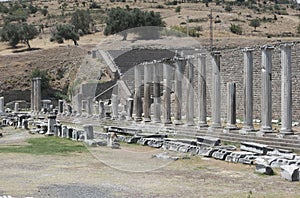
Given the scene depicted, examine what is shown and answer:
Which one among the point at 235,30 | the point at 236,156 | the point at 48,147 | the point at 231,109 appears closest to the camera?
the point at 236,156

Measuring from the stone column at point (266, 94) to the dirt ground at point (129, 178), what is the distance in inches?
142

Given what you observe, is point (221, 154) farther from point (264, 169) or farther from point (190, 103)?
point (190, 103)

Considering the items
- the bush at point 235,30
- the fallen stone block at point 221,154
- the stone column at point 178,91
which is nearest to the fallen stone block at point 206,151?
the fallen stone block at point 221,154

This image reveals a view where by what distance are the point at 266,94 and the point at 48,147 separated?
896 cm

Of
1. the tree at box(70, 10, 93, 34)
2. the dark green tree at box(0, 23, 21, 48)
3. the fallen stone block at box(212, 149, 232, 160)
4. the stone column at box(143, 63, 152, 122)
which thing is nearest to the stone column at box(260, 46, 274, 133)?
the fallen stone block at box(212, 149, 232, 160)

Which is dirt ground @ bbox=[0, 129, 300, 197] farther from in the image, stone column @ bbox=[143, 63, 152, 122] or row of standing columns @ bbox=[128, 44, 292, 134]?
stone column @ bbox=[143, 63, 152, 122]

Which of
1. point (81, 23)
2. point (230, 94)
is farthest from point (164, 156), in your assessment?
point (81, 23)

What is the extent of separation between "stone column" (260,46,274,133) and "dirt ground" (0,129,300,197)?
360 cm

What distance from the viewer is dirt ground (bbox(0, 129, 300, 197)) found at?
13.3 m

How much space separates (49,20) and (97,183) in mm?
92054

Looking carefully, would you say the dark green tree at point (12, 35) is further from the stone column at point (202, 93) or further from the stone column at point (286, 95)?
the stone column at point (286, 95)

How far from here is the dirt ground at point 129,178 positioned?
13258 mm

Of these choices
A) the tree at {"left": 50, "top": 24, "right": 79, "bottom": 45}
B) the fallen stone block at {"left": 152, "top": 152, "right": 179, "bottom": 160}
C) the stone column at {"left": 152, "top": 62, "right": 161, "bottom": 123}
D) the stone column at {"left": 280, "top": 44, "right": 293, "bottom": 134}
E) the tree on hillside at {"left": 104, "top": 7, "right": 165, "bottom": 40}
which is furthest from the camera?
the tree at {"left": 50, "top": 24, "right": 79, "bottom": 45}

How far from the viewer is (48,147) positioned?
75.9 ft
